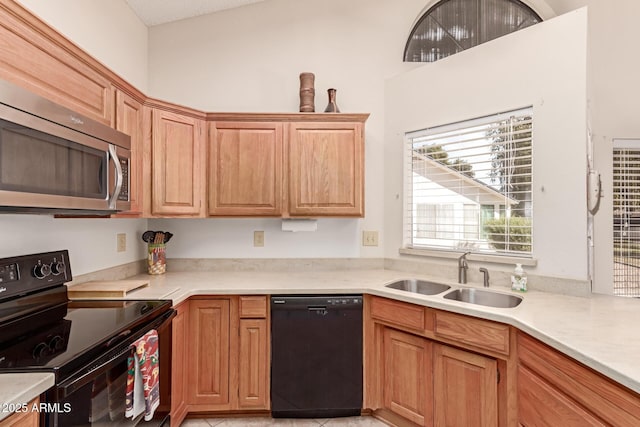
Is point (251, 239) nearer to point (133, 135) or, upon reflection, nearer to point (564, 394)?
point (133, 135)

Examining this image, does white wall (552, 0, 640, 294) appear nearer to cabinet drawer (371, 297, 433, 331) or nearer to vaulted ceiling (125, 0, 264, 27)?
cabinet drawer (371, 297, 433, 331)

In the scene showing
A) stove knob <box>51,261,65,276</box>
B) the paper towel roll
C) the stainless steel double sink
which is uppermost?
the paper towel roll

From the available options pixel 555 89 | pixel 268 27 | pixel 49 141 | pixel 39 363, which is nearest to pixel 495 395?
pixel 555 89

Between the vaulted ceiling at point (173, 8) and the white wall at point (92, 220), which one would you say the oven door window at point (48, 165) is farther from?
the vaulted ceiling at point (173, 8)

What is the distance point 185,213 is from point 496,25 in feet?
9.64

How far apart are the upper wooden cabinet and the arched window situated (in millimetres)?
2342

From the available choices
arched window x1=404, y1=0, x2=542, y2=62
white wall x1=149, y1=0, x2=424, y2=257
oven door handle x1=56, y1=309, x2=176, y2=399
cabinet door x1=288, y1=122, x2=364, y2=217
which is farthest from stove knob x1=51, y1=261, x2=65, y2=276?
arched window x1=404, y1=0, x2=542, y2=62

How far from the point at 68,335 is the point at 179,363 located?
0.82 meters

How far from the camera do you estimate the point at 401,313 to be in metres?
1.97

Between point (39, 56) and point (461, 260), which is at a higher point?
point (39, 56)

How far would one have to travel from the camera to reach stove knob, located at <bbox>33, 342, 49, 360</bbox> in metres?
1.08

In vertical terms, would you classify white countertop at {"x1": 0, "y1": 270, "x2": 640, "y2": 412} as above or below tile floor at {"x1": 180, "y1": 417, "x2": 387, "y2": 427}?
above

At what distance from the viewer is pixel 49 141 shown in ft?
4.14

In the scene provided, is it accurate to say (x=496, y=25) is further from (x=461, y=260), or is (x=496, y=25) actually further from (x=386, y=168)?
(x=461, y=260)
